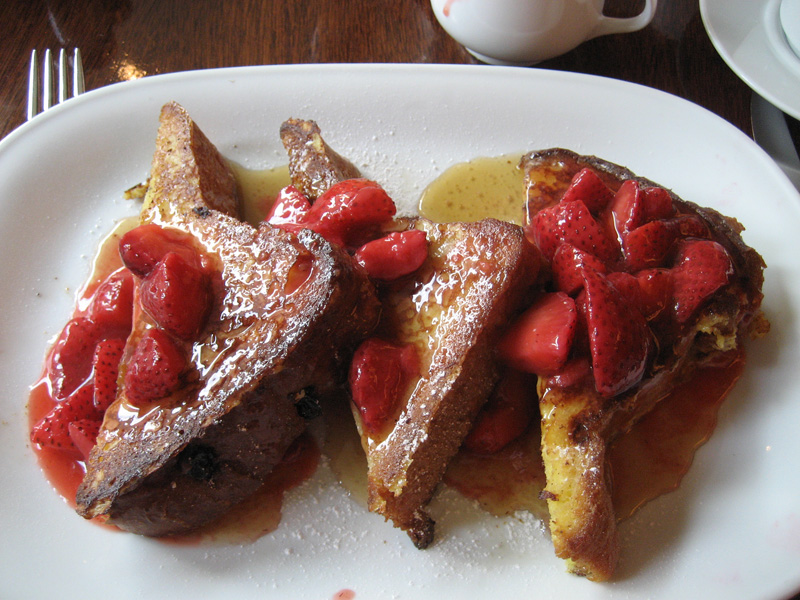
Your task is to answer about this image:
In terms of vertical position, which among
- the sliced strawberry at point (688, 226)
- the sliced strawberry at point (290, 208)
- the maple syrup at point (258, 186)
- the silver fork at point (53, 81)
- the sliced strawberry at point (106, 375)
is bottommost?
the sliced strawberry at point (106, 375)

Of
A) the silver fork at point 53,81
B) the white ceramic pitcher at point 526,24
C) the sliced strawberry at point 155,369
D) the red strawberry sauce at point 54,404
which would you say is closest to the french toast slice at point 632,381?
the white ceramic pitcher at point 526,24

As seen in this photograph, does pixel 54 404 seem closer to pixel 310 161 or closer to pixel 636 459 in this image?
pixel 310 161

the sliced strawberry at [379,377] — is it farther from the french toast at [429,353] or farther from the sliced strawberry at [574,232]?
the sliced strawberry at [574,232]

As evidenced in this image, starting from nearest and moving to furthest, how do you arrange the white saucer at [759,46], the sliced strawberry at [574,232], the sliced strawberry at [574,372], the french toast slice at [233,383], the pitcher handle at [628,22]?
the french toast slice at [233,383], the sliced strawberry at [574,372], the sliced strawberry at [574,232], the white saucer at [759,46], the pitcher handle at [628,22]

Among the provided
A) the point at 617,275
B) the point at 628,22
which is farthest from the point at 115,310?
the point at 628,22

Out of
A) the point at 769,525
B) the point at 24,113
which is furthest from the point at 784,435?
the point at 24,113

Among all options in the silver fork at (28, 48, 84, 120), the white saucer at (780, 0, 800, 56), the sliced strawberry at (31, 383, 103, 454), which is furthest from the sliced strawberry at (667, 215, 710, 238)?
the silver fork at (28, 48, 84, 120)
